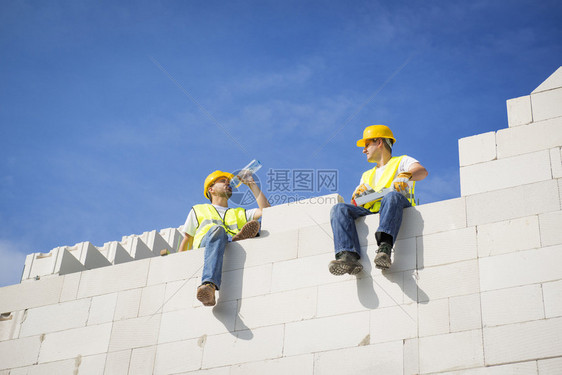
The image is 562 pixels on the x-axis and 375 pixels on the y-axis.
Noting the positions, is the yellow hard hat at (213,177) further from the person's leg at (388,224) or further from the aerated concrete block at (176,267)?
the person's leg at (388,224)

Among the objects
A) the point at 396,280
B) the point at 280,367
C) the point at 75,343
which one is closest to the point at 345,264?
the point at 396,280

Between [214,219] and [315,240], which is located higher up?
[214,219]

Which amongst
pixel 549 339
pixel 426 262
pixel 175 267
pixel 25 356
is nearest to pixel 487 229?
pixel 426 262

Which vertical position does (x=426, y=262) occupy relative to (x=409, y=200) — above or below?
below

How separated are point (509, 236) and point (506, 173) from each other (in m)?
0.97

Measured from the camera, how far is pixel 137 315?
12305 mm

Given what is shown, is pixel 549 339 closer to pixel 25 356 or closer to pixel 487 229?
pixel 487 229

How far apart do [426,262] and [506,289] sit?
1.10m

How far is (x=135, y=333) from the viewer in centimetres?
1212

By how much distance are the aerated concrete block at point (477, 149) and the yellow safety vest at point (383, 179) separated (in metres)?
0.85

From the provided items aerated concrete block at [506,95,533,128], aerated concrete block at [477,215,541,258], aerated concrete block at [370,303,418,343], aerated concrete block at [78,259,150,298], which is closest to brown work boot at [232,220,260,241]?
aerated concrete block at [78,259,150,298]

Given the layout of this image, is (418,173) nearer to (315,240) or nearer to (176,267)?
(315,240)

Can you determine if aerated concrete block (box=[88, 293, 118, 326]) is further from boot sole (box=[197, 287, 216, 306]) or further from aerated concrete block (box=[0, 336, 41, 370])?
boot sole (box=[197, 287, 216, 306])

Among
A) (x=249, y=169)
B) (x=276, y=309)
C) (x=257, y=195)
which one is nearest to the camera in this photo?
(x=276, y=309)
